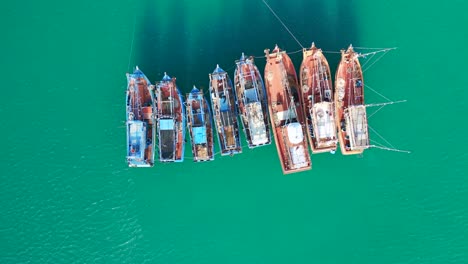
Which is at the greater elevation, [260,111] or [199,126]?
[260,111]

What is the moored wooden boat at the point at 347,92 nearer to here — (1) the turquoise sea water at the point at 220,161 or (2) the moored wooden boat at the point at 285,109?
(1) the turquoise sea water at the point at 220,161

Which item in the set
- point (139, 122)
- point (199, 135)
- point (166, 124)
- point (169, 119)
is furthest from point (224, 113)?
point (139, 122)

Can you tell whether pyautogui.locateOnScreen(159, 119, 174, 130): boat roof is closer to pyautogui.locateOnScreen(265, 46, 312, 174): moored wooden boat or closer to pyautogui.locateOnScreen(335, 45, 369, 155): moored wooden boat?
pyautogui.locateOnScreen(265, 46, 312, 174): moored wooden boat

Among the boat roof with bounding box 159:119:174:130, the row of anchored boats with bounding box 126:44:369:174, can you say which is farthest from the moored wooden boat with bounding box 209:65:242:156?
the boat roof with bounding box 159:119:174:130

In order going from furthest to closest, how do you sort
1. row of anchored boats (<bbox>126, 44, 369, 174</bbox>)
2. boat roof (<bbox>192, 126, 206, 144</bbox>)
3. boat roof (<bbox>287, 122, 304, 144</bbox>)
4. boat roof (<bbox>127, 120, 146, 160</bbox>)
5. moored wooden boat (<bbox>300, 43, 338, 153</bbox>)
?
boat roof (<bbox>192, 126, 206, 144</bbox>) < boat roof (<bbox>127, 120, 146, 160</bbox>) < row of anchored boats (<bbox>126, 44, 369, 174</bbox>) < moored wooden boat (<bbox>300, 43, 338, 153</bbox>) < boat roof (<bbox>287, 122, 304, 144</bbox>)

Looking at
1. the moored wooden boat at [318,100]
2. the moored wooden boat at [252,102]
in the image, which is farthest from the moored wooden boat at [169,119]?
the moored wooden boat at [318,100]

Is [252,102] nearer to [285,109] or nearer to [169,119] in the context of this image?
[285,109]
